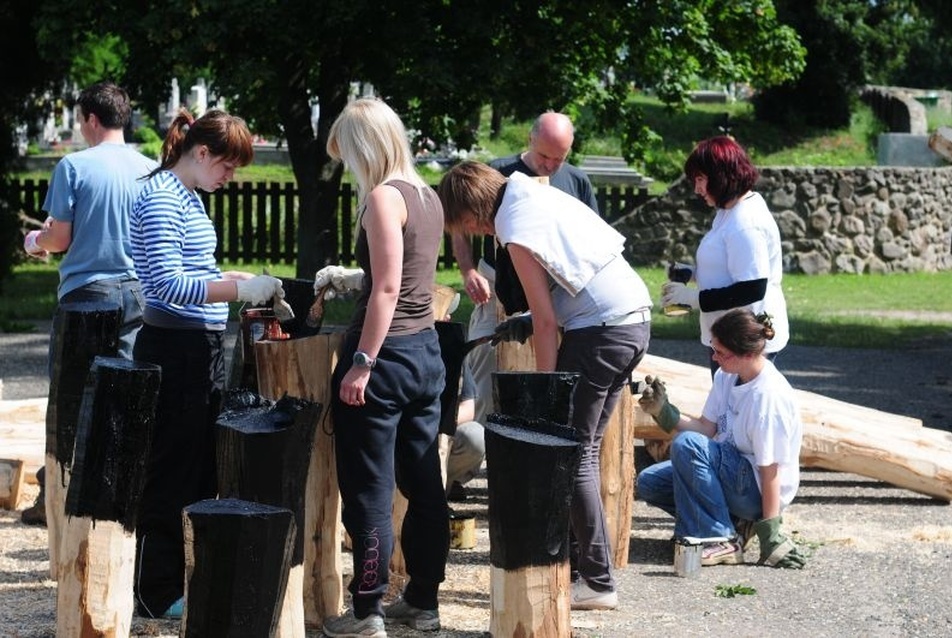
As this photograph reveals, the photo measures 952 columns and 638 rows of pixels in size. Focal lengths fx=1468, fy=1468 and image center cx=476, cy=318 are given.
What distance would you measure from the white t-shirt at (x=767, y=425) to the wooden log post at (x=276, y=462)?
2228 mm

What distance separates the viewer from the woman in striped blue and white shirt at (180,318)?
4848mm

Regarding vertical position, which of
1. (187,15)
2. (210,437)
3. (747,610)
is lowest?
(747,610)

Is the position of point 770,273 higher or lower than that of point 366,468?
higher

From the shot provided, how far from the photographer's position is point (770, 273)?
612cm

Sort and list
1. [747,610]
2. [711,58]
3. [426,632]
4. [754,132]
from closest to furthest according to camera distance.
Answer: [426,632] < [747,610] < [711,58] < [754,132]

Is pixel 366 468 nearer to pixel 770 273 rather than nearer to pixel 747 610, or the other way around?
pixel 747 610

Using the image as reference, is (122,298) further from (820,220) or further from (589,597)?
(820,220)

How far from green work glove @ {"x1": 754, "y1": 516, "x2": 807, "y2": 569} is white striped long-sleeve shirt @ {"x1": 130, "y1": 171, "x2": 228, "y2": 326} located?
8.11ft

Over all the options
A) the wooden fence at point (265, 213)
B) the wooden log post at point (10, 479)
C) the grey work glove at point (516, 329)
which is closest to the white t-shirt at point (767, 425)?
the grey work glove at point (516, 329)

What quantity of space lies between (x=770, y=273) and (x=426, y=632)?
218 centimetres

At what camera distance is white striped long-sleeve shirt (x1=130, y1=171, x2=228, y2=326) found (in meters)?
4.82

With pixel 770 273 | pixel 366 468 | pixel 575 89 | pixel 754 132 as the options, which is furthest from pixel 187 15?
pixel 754 132

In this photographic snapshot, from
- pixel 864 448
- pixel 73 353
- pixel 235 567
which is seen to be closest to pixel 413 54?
pixel 864 448

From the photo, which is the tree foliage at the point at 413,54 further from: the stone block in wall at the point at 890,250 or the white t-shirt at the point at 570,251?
the white t-shirt at the point at 570,251
